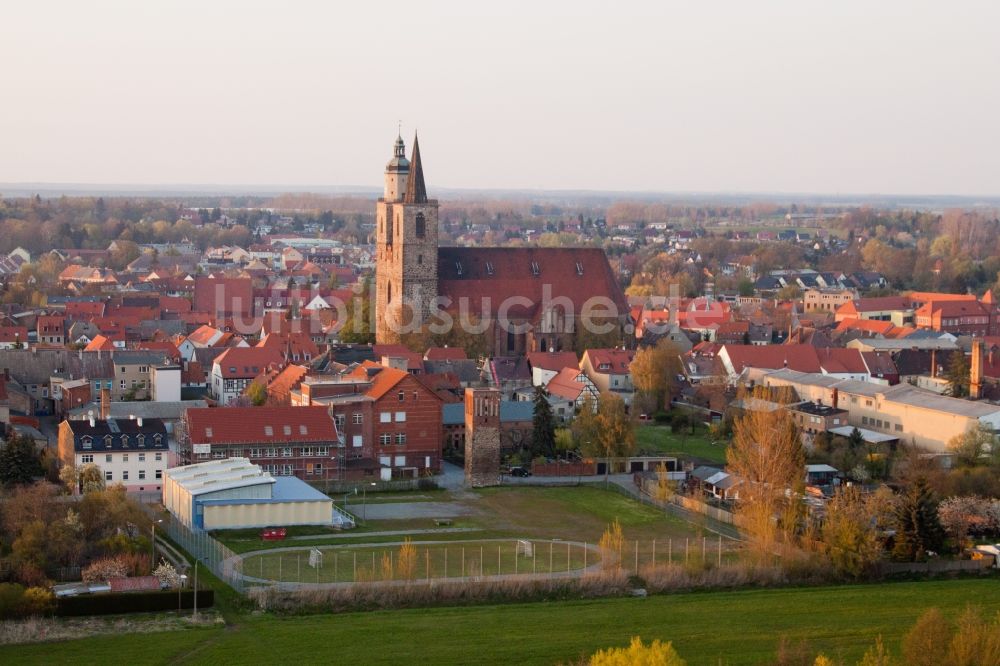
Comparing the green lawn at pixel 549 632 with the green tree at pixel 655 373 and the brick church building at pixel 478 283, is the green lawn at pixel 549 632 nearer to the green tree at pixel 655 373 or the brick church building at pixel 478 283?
the green tree at pixel 655 373

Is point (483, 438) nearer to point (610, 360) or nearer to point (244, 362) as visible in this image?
point (244, 362)

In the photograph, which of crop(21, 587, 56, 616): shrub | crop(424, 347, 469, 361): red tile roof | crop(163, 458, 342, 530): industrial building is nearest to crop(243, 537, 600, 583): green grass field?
crop(163, 458, 342, 530): industrial building

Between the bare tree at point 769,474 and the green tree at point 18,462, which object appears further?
the green tree at point 18,462

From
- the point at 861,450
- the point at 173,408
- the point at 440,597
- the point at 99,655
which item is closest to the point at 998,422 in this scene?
the point at 861,450

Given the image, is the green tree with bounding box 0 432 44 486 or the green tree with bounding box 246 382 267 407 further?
the green tree with bounding box 246 382 267 407

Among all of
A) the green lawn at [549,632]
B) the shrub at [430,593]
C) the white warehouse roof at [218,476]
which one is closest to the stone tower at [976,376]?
the green lawn at [549,632]

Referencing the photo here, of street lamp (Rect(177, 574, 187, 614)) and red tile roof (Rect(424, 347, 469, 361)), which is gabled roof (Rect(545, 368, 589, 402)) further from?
street lamp (Rect(177, 574, 187, 614))

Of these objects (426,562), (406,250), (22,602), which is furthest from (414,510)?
(406,250)
